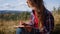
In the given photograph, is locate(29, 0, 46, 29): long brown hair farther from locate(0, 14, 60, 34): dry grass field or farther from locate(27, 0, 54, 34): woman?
locate(0, 14, 60, 34): dry grass field

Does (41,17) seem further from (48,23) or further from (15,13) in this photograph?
(15,13)

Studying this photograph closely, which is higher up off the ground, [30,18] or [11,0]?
[11,0]

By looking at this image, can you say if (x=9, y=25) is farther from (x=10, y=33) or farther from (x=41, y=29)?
(x=41, y=29)

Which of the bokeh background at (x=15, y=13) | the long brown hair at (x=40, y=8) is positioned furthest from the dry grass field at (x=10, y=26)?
the long brown hair at (x=40, y=8)

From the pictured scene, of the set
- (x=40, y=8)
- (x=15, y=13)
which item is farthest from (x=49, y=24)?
(x=15, y=13)

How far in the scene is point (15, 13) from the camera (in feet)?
4.89

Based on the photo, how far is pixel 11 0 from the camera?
1530 mm

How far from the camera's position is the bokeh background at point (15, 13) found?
1489 millimetres

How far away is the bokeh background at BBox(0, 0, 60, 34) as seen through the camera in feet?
4.89

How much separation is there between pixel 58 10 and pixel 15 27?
1.44ft

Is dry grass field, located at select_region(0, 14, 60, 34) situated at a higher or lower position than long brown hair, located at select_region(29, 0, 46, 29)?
lower

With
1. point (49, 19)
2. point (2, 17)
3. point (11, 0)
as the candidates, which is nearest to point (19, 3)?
point (11, 0)

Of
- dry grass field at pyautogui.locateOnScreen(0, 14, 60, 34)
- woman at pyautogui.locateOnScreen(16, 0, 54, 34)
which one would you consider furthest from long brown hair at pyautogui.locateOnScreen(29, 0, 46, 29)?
dry grass field at pyautogui.locateOnScreen(0, 14, 60, 34)

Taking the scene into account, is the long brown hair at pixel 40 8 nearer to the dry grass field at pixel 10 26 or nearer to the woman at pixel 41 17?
the woman at pixel 41 17
